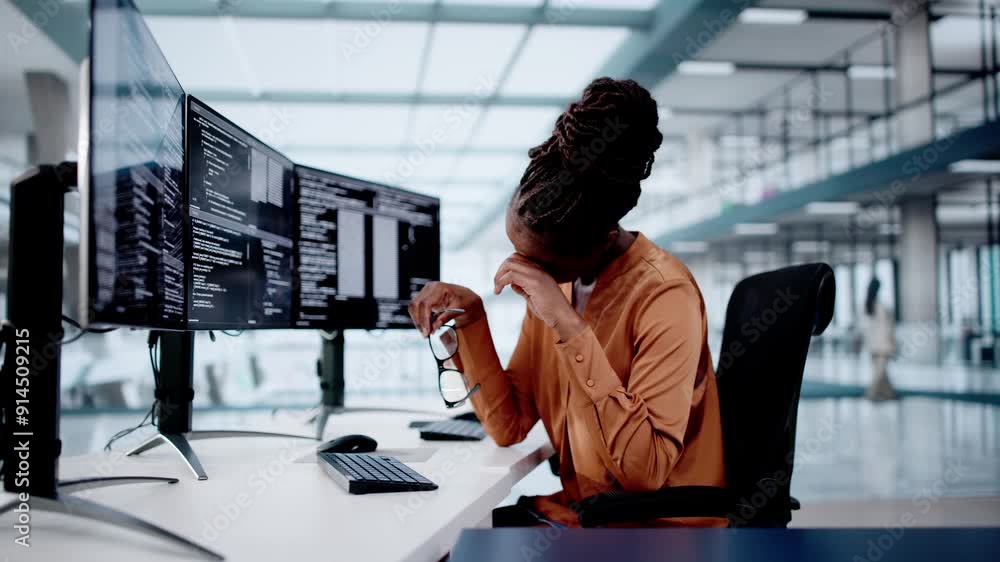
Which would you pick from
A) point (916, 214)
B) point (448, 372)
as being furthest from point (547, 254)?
point (916, 214)

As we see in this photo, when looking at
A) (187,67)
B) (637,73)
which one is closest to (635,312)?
(637,73)

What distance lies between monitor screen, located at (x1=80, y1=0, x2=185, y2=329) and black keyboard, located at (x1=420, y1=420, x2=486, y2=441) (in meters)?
0.70

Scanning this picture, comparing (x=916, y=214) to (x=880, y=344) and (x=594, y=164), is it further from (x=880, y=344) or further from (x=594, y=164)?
(x=594, y=164)

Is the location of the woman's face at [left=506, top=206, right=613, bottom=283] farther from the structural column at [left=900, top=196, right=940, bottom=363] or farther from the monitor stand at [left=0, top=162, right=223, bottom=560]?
the structural column at [left=900, top=196, right=940, bottom=363]

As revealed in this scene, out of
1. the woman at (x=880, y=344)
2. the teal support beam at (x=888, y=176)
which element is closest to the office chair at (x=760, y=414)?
the teal support beam at (x=888, y=176)

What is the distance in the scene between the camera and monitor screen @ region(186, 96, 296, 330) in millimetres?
1193

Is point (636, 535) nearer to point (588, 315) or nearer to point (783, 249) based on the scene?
point (588, 315)

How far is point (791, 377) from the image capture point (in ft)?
4.02

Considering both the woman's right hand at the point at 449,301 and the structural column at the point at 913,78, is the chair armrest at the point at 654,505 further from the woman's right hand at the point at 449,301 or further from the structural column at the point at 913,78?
the structural column at the point at 913,78

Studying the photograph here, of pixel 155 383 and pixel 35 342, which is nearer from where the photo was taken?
pixel 35 342

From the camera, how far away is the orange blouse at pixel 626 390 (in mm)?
1115

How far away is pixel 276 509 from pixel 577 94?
276 inches

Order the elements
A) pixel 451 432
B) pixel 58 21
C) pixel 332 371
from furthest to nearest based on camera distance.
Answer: pixel 58 21 < pixel 332 371 < pixel 451 432

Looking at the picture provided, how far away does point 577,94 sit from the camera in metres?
7.41
